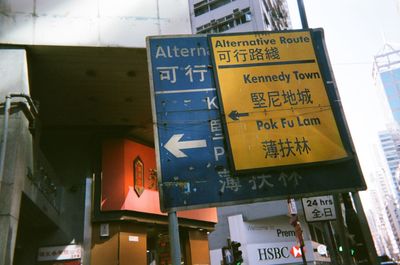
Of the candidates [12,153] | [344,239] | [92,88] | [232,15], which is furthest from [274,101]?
[232,15]

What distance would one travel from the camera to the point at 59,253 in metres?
12.2

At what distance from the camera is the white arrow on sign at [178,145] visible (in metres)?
4.90

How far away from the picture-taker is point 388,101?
134250 mm

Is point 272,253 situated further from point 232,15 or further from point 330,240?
point 232,15

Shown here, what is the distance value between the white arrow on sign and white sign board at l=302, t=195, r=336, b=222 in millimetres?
5828

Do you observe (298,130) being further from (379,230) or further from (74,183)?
(379,230)

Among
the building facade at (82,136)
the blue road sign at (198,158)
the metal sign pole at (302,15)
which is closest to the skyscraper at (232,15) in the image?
the building facade at (82,136)

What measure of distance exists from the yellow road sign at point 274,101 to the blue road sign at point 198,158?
182mm

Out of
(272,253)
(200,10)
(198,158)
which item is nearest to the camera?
(198,158)

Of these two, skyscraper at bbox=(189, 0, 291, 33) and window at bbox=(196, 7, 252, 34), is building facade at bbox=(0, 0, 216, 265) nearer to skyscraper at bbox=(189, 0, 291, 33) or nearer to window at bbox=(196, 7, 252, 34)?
skyscraper at bbox=(189, 0, 291, 33)

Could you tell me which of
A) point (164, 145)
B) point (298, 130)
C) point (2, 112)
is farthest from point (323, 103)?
point (2, 112)

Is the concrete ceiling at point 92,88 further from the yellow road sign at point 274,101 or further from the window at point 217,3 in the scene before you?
the window at point 217,3

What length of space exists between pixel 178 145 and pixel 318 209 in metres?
6.22

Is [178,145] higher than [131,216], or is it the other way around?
[131,216]
